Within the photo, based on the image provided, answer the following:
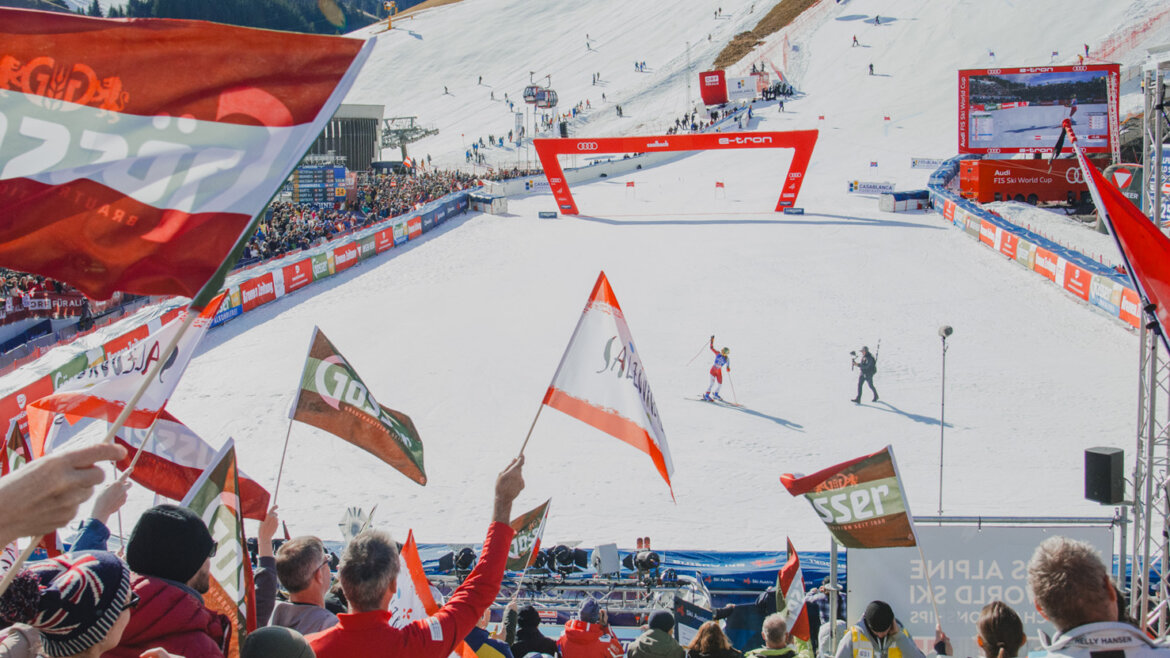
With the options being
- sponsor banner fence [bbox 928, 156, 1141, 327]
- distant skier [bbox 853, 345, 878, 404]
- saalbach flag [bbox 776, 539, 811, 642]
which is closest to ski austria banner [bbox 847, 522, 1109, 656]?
saalbach flag [bbox 776, 539, 811, 642]

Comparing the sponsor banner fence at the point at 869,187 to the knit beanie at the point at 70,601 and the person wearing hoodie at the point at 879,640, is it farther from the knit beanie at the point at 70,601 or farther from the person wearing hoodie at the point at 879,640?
the knit beanie at the point at 70,601

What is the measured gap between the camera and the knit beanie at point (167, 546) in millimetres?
2592

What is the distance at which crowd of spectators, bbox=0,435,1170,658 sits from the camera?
1.93 metres

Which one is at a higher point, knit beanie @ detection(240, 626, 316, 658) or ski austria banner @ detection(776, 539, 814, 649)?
knit beanie @ detection(240, 626, 316, 658)

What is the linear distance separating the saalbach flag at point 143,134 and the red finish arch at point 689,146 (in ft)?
97.4

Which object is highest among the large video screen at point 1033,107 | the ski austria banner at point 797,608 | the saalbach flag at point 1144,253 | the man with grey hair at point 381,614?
the large video screen at point 1033,107

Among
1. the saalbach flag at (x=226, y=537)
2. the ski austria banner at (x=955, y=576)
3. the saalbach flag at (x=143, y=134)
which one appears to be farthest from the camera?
the ski austria banner at (x=955, y=576)

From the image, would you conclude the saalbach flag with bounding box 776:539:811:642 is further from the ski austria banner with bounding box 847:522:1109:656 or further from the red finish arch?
the red finish arch

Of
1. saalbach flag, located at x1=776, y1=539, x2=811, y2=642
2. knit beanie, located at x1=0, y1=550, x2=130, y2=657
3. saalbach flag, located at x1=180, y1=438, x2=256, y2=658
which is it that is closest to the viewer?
knit beanie, located at x1=0, y1=550, x2=130, y2=657

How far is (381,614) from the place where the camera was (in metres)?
3.04

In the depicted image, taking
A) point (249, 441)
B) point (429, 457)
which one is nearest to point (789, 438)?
point (429, 457)

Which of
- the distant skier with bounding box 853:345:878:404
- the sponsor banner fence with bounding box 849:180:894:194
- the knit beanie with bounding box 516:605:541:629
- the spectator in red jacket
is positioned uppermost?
the sponsor banner fence with bounding box 849:180:894:194

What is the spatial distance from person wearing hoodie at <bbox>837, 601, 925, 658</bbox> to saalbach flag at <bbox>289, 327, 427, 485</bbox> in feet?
8.74

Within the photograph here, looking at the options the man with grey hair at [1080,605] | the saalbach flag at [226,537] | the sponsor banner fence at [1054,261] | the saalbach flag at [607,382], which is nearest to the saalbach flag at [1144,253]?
the saalbach flag at [607,382]
